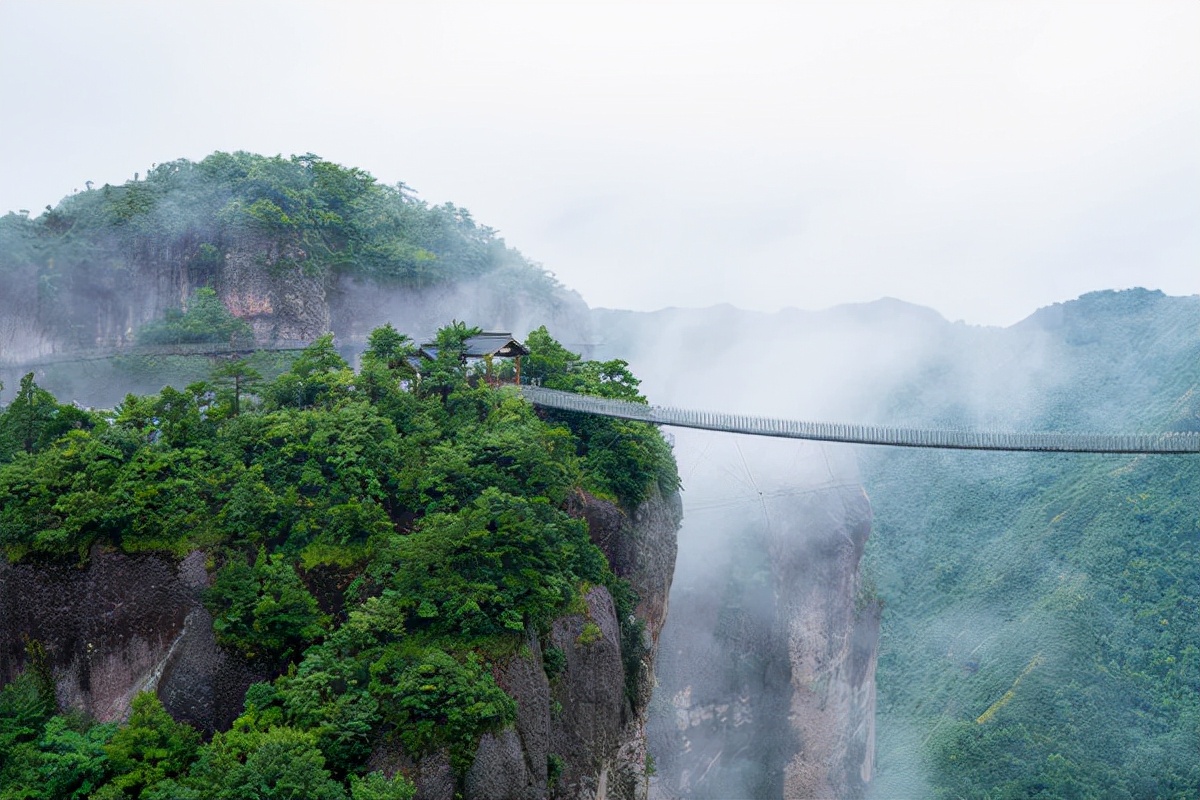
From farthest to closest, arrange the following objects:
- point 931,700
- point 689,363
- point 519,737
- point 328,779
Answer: point 689,363 → point 931,700 → point 519,737 → point 328,779

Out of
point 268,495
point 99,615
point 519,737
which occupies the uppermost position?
point 268,495

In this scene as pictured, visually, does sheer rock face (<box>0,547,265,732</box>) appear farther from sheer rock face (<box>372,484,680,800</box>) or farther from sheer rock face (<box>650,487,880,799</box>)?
sheer rock face (<box>650,487,880,799</box>)

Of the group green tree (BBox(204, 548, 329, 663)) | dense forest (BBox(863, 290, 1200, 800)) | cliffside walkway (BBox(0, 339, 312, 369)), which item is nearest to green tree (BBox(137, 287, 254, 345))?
cliffside walkway (BBox(0, 339, 312, 369))

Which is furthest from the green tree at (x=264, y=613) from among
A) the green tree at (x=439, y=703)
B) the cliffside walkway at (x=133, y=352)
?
the cliffside walkway at (x=133, y=352)

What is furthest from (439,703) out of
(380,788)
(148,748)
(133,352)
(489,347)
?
(133,352)

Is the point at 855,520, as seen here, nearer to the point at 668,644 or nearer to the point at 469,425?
the point at 668,644

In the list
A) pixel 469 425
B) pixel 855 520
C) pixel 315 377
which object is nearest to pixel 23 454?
pixel 315 377

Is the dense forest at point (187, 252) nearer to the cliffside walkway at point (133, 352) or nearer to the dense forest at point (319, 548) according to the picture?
the cliffside walkway at point (133, 352)
